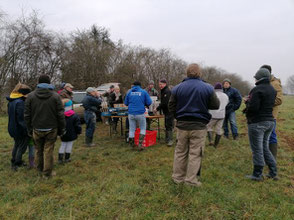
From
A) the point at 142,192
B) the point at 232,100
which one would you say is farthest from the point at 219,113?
the point at 142,192

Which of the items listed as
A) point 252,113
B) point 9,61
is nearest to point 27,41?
point 9,61

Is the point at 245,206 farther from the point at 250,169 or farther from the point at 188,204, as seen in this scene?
the point at 250,169

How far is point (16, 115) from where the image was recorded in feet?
12.1

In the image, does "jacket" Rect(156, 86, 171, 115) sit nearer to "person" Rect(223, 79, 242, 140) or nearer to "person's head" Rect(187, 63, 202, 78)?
"person" Rect(223, 79, 242, 140)

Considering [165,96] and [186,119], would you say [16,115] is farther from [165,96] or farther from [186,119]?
[165,96]

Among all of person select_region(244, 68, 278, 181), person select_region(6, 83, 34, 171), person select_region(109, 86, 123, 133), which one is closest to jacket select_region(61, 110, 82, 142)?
person select_region(6, 83, 34, 171)

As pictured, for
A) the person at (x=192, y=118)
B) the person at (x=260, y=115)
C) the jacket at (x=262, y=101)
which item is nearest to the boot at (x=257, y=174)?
A: the person at (x=260, y=115)

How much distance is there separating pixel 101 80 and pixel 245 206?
1865 cm

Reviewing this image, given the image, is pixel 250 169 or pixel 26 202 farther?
pixel 250 169

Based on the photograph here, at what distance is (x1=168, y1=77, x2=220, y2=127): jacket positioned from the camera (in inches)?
115

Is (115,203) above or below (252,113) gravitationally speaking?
below

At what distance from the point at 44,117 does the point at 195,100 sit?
2.50m

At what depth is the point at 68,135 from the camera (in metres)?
4.21

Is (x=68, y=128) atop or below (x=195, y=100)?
below
